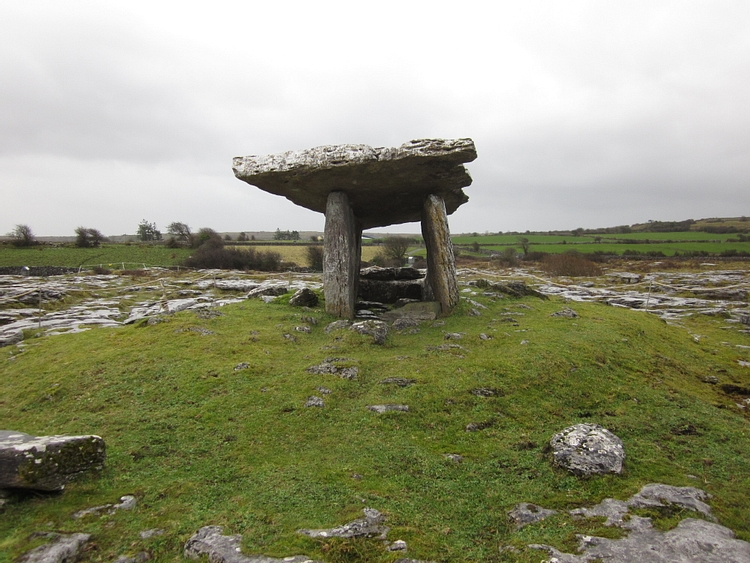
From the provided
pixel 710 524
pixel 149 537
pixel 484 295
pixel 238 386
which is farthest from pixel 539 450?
pixel 484 295

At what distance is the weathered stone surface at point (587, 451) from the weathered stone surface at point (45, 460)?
20.7ft

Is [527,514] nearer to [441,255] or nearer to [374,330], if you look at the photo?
[374,330]

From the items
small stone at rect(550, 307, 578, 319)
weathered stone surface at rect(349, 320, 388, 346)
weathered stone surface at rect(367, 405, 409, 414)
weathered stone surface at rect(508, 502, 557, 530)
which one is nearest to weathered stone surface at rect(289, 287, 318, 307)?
weathered stone surface at rect(349, 320, 388, 346)

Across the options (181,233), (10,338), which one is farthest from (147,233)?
(10,338)

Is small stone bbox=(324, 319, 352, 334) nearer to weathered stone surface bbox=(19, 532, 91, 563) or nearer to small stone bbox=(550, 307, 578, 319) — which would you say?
small stone bbox=(550, 307, 578, 319)

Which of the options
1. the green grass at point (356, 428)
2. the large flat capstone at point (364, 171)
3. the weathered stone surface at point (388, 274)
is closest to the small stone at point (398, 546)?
the green grass at point (356, 428)

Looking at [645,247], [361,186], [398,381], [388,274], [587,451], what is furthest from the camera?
[645,247]

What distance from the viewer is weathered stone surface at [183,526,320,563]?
377 cm

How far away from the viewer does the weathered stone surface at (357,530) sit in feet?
13.6

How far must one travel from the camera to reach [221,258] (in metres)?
48.5

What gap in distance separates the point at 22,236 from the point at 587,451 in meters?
64.3

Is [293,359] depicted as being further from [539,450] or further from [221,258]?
[221,258]

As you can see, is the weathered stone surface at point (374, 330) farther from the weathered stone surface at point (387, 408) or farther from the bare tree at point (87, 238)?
the bare tree at point (87, 238)

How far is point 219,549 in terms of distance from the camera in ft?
13.0
